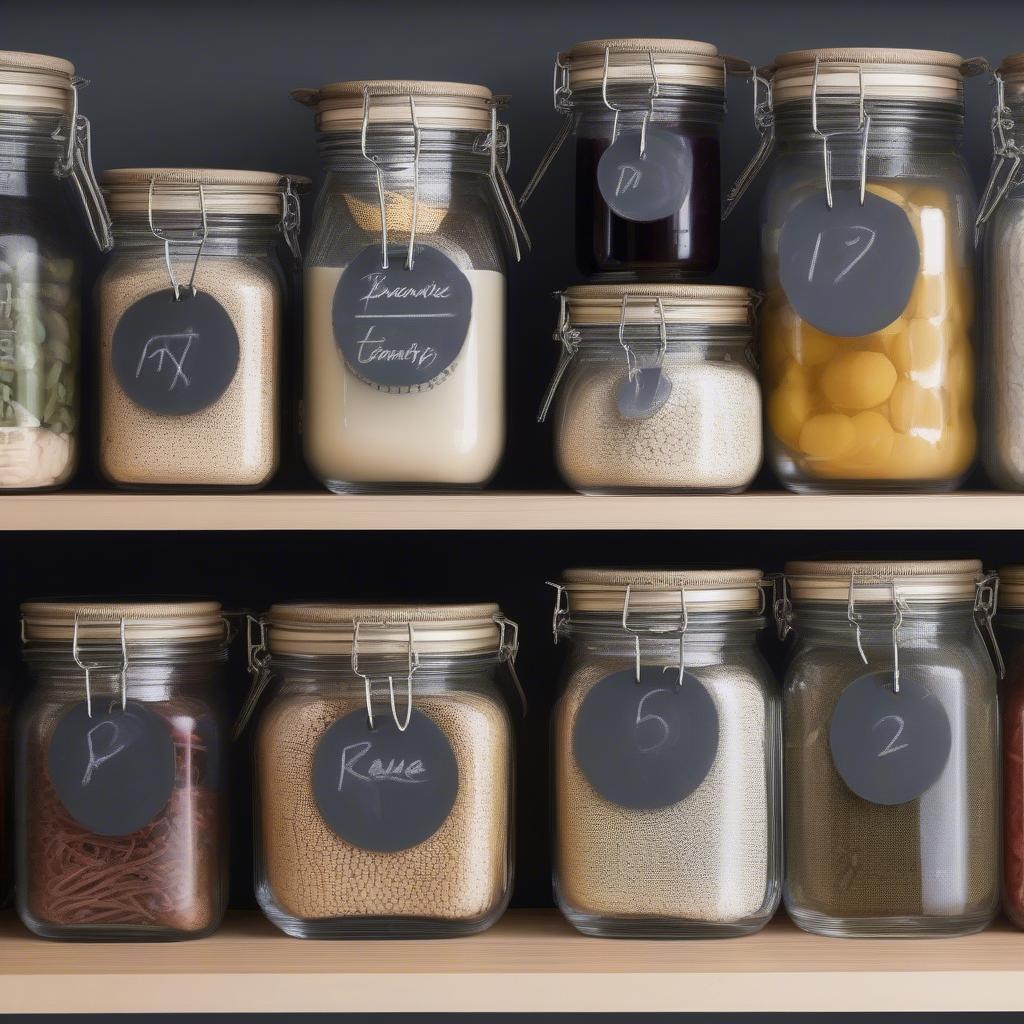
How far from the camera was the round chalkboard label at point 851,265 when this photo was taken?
906mm

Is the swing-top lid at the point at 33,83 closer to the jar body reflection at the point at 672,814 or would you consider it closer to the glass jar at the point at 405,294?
the glass jar at the point at 405,294

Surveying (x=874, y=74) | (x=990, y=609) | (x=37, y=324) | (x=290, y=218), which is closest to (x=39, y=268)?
(x=37, y=324)

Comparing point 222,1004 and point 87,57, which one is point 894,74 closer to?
point 87,57

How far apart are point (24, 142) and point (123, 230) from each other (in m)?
0.09

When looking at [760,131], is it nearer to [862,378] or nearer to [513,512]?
[862,378]

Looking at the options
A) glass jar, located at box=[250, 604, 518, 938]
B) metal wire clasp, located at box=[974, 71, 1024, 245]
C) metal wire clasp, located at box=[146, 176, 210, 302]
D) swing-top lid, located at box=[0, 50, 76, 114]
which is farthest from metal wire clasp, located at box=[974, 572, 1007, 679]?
swing-top lid, located at box=[0, 50, 76, 114]

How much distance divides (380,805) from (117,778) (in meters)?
0.17

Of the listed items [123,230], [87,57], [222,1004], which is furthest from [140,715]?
[87,57]

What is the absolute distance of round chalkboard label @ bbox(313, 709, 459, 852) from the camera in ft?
2.98

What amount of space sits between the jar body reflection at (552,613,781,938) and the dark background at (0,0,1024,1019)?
0.18 meters

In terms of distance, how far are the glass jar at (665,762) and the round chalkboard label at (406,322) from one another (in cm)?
18

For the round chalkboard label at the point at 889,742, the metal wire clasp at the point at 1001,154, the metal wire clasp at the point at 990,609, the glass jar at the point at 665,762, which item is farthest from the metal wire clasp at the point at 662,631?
the metal wire clasp at the point at 1001,154

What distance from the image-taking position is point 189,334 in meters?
0.92

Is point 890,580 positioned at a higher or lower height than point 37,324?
lower
